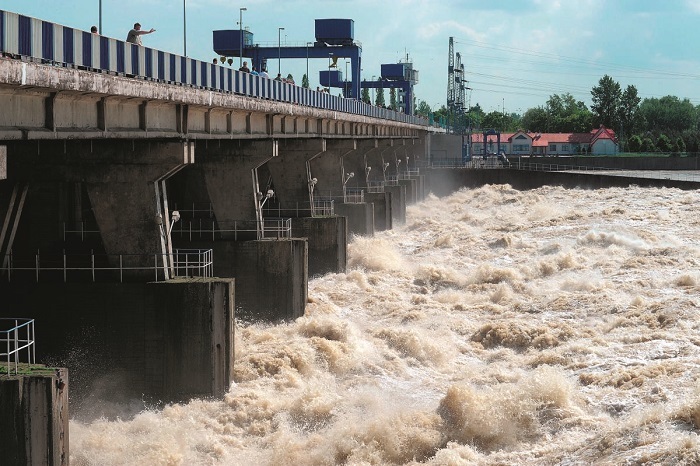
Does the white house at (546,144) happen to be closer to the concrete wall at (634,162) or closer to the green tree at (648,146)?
the green tree at (648,146)

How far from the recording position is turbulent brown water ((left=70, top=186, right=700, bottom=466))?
21.1 metres

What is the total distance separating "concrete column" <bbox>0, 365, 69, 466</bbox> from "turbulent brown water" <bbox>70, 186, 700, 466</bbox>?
415cm

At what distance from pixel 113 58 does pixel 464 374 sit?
11768 mm

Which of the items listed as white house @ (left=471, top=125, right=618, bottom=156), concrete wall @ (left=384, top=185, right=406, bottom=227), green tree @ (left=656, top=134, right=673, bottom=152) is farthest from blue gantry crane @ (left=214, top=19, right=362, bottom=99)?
white house @ (left=471, top=125, right=618, bottom=156)

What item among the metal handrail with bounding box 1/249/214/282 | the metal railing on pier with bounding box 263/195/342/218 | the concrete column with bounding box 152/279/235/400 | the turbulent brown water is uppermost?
the metal railing on pier with bounding box 263/195/342/218

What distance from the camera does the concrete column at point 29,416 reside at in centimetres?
1644

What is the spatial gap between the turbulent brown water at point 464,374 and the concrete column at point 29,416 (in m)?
4.15

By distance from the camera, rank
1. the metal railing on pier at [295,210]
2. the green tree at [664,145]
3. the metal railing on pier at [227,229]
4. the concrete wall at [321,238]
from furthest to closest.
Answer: the green tree at [664,145]
the metal railing on pier at [295,210]
the concrete wall at [321,238]
the metal railing on pier at [227,229]

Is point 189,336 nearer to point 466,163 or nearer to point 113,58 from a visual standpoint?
point 113,58

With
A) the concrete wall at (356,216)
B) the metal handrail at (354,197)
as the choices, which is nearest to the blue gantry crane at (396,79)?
the metal handrail at (354,197)

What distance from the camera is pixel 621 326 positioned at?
103 ft

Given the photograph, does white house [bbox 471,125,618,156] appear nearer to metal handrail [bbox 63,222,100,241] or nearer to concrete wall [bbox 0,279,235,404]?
metal handrail [bbox 63,222,100,241]

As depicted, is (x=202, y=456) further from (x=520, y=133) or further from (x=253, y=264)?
(x=520, y=133)

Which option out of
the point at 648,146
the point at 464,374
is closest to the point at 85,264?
the point at 464,374
